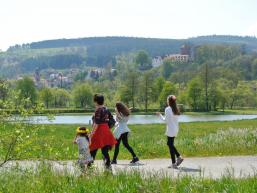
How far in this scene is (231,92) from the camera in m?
133

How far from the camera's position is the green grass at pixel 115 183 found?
→ 27.1 feet

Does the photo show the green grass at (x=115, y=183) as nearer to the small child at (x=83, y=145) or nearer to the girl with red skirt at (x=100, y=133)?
the small child at (x=83, y=145)

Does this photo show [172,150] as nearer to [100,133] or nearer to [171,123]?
[171,123]

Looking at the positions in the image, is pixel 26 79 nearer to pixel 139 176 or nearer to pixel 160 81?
pixel 160 81

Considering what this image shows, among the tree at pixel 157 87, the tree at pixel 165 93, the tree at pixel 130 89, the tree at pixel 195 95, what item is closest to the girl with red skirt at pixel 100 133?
the tree at pixel 165 93

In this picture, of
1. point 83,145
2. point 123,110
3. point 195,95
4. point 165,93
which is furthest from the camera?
point 195,95

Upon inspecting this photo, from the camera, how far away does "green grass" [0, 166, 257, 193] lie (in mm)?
8273

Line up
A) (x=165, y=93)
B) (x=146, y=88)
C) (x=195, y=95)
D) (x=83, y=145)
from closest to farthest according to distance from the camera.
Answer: (x=83, y=145) < (x=165, y=93) < (x=195, y=95) < (x=146, y=88)

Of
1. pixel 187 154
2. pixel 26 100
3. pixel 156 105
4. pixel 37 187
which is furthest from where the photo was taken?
pixel 156 105

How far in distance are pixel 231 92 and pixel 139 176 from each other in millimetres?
126741

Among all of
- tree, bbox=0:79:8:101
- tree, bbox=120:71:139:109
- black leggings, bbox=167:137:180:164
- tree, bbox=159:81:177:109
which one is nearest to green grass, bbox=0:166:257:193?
tree, bbox=0:79:8:101

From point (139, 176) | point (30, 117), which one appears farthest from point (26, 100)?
point (139, 176)

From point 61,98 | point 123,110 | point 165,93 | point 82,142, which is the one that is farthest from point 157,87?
point 82,142

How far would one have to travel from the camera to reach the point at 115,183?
8.84 m
